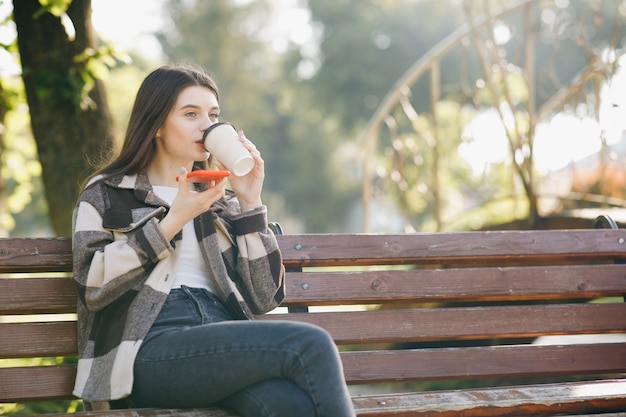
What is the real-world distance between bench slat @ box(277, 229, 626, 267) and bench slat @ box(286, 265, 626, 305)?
6 centimetres

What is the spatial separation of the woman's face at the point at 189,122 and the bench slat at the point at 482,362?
91 centimetres

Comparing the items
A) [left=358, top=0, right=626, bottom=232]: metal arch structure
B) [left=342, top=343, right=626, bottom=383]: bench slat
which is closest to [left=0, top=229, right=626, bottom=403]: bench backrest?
[left=342, top=343, right=626, bottom=383]: bench slat

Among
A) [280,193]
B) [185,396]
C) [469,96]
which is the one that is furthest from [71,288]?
[280,193]

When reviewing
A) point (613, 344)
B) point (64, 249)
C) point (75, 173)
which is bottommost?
point (613, 344)

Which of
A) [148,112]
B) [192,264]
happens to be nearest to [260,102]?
[148,112]

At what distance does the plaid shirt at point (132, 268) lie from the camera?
249cm

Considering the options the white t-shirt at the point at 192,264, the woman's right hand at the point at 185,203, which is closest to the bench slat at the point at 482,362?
the white t-shirt at the point at 192,264

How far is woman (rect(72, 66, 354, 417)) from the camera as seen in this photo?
232 centimetres

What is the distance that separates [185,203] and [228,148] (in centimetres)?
21

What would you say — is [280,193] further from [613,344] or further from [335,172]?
[613,344]

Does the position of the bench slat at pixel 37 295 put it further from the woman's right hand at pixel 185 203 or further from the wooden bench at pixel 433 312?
the woman's right hand at pixel 185 203

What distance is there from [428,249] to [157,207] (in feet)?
3.56

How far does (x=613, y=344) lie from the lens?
128 inches

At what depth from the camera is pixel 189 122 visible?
2770 millimetres
